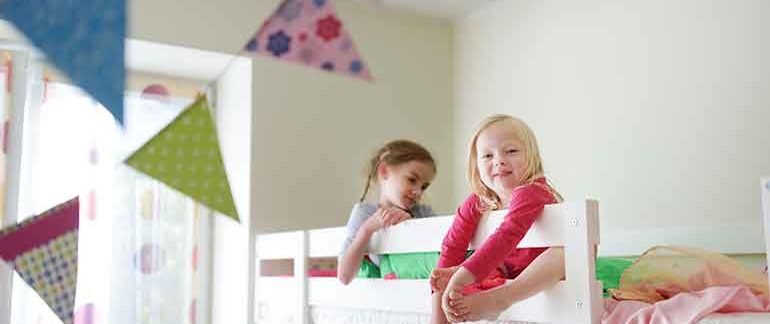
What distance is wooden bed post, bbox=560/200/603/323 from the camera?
133cm

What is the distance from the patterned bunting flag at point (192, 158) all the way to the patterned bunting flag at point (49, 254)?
0.75ft

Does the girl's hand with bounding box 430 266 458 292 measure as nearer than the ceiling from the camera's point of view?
Result: Yes

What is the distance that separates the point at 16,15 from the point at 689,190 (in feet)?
5.70

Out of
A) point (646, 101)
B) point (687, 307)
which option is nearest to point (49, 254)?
point (687, 307)

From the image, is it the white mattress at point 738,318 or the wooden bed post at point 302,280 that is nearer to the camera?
the white mattress at point 738,318

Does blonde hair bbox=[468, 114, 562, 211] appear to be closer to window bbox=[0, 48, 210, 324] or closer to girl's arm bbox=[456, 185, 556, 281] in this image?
girl's arm bbox=[456, 185, 556, 281]

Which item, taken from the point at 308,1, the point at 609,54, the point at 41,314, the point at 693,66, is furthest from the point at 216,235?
the point at 308,1

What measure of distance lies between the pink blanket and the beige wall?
150cm

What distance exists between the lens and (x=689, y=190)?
7.02 feet

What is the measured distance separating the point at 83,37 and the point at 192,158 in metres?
0.19

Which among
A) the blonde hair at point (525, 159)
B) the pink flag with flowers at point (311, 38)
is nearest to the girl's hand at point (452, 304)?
the blonde hair at point (525, 159)

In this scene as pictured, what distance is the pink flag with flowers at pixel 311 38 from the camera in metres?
1.01

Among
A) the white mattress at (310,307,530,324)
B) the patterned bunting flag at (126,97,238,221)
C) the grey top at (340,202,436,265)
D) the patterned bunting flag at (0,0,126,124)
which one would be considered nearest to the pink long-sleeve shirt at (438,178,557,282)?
the white mattress at (310,307,530,324)

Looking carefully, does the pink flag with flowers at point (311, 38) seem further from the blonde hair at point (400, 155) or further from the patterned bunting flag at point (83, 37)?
the blonde hair at point (400, 155)
